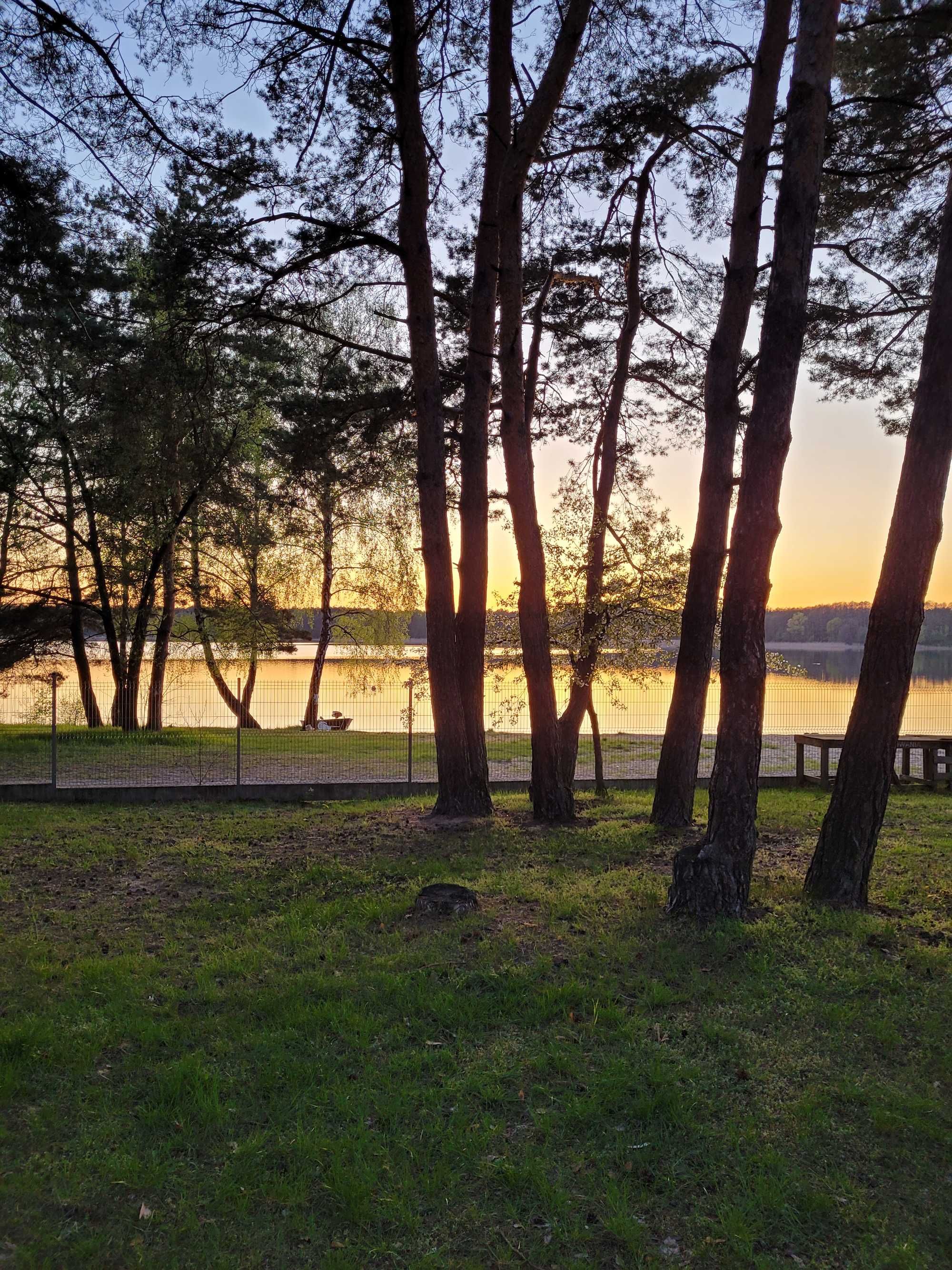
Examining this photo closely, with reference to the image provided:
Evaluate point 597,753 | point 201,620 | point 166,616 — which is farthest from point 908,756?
point 201,620

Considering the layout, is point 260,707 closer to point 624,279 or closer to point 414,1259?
point 624,279

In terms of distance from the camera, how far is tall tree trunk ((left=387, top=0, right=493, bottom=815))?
379 inches

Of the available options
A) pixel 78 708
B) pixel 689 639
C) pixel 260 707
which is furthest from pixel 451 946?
pixel 78 708

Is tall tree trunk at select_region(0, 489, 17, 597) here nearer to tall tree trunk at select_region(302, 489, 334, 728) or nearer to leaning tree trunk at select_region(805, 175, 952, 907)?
tall tree trunk at select_region(302, 489, 334, 728)

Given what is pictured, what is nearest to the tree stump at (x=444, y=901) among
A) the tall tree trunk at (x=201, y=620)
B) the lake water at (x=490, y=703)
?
the lake water at (x=490, y=703)

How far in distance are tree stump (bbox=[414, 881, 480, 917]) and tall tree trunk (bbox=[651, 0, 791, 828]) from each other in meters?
3.87

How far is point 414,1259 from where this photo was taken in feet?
9.60

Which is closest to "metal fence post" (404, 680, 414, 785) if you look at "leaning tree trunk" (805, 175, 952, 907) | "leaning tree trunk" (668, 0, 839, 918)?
"leaning tree trunk" (668, 0, 839, 918)

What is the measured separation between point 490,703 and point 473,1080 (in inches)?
475

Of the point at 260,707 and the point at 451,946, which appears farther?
the point at 260,707

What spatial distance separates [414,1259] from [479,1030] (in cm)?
148

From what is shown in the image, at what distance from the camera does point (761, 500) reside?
616 centimetres

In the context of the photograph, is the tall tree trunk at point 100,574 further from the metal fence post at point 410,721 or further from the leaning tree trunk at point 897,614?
the leaning tree trunk at point 897,614

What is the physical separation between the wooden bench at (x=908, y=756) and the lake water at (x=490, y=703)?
3.42 feet
